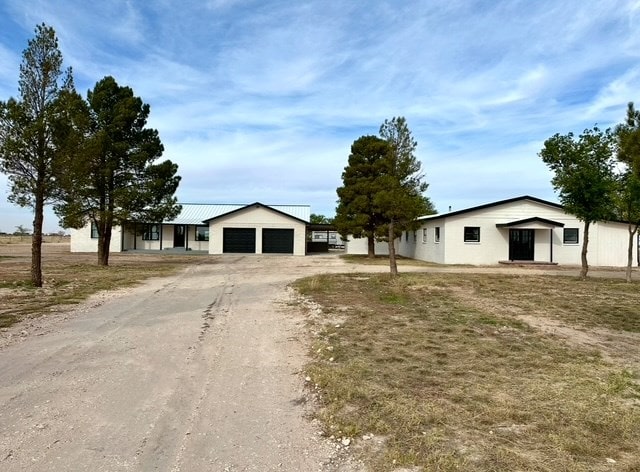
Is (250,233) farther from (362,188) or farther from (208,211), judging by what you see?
(362,188)

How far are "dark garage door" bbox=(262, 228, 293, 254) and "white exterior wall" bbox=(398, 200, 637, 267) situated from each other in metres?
13.3

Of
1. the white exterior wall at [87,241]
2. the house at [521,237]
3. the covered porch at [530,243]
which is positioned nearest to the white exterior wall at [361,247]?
the house at [521,237]

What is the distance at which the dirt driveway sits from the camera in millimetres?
3240

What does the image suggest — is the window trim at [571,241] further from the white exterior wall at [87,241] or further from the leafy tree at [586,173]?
the white exterior wall at [87,241]

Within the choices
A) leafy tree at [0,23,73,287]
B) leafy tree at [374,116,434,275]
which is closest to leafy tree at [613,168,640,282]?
leafy tree at [374,116,434,275]

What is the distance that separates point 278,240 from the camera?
37.3 metres

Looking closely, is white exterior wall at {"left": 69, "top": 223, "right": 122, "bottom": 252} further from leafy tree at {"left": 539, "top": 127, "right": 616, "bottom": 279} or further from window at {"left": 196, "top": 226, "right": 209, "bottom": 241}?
leafy tree at {"left": 539, "top": 127, "right": 616, "bottom": 279}

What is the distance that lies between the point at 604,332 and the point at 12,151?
14.8m

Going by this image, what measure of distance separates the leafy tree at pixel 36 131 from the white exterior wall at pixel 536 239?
19.9m

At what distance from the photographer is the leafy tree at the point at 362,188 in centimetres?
2978

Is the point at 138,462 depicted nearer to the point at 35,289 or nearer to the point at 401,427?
the point at 401,427

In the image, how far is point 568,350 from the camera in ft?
20.5

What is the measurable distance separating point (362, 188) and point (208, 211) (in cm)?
1855

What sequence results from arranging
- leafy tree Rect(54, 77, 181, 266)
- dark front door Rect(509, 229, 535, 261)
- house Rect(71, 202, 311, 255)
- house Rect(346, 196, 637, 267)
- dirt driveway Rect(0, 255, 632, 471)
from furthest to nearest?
house Rect(71, 202, 311, 255) → dark front door Rect(509, 229, 535, 261) → house Rect(346, 196, 637, 267) → leafy tree Rect(54, 77, 181, 266) → dirt driveway Rect(0, 255, 632, 471)
